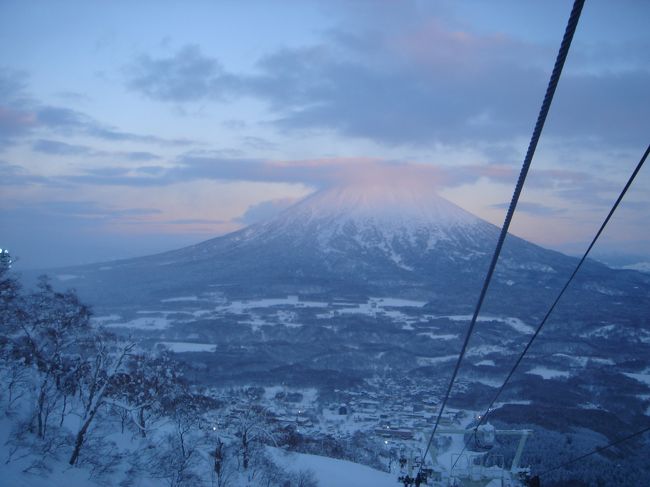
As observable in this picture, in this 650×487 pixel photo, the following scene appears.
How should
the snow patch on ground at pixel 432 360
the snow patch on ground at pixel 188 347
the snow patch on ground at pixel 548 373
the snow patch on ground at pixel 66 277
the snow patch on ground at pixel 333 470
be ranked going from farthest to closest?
the snow patch on ground at pixel 66 277 < the snow patch on ground at pixel 188 347 < the snow patch on ground at pixel 432 360 < the snow patch on ground at pixel 548 373 < the snow patch on ground at pixel 333 470

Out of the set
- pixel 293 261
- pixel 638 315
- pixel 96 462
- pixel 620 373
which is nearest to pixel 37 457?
pixel 96 462

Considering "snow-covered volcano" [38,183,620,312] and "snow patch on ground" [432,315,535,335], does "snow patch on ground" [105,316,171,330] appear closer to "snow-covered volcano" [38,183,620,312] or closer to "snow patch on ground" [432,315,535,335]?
"snow-covered volcano" [38,183,620,312]

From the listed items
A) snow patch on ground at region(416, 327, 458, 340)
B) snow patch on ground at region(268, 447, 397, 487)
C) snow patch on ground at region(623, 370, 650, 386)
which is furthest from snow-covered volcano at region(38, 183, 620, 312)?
snow patch on ground at region(268, 447, 397, 487)

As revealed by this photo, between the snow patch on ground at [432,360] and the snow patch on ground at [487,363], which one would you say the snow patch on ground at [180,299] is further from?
the snow patch on ground at [487,363]

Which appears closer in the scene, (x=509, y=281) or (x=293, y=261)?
(x=509, y=281)

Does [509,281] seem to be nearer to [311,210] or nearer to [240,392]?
[311,210]

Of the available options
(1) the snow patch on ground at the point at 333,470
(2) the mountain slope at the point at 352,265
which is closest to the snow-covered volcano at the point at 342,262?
(2) the mountain slope at the point at 352,265

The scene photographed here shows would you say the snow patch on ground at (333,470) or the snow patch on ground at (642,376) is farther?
the snow patch on ground at (642,376)

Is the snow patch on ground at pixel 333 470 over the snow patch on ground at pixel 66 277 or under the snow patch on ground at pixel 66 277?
over

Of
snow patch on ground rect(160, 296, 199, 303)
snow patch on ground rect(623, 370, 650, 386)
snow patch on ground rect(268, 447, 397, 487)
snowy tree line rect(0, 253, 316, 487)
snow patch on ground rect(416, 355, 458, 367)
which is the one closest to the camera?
snowy tree line rect(0, 253, 316, 487)
